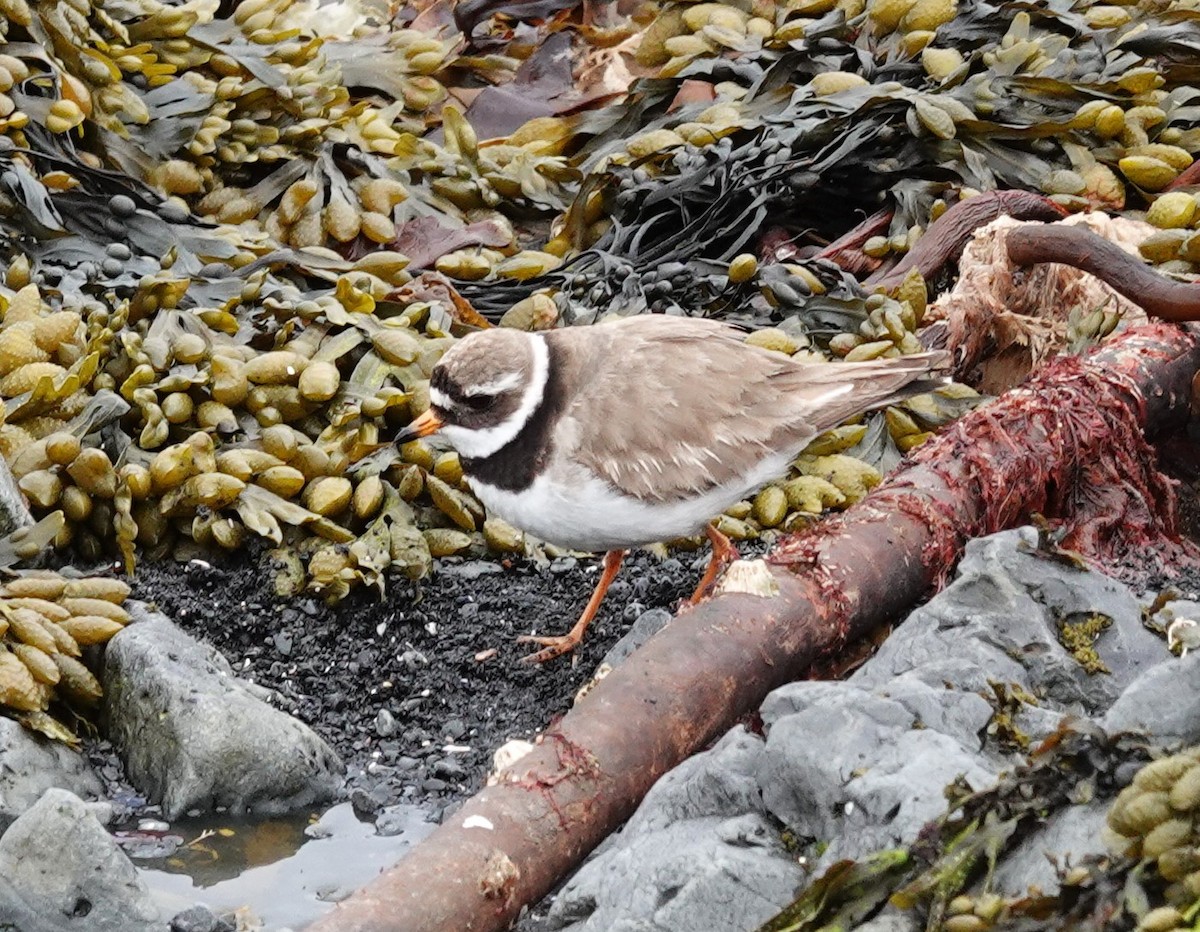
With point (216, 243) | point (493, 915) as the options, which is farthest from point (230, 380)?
point (493, 915)

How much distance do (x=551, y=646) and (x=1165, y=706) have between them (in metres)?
2.54

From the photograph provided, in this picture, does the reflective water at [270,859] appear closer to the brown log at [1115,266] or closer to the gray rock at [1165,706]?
the gray rock at [1165,706]

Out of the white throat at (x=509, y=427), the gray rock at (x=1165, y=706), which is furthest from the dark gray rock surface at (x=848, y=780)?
the white throat at (x=509, y=427)

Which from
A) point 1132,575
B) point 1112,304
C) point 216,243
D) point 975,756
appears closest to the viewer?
point 975,756

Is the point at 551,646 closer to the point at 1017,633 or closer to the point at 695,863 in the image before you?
the point at 1017,633

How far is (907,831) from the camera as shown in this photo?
2389mm

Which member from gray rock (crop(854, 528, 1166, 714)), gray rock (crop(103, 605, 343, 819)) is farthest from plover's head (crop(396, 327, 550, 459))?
gray rock (crop(854, 528, 1166, 714))

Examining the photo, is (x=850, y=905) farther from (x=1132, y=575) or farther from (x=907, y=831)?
(x=1132, y=575)

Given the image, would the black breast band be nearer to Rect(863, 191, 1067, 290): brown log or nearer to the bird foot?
the bird foot

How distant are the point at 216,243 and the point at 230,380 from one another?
1.00 meters

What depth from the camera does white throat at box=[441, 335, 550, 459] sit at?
418 cm

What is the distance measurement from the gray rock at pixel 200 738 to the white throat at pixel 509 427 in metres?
0.92

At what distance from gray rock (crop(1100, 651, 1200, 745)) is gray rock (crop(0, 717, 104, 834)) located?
261 cm

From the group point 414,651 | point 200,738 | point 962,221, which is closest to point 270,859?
point 200,738
